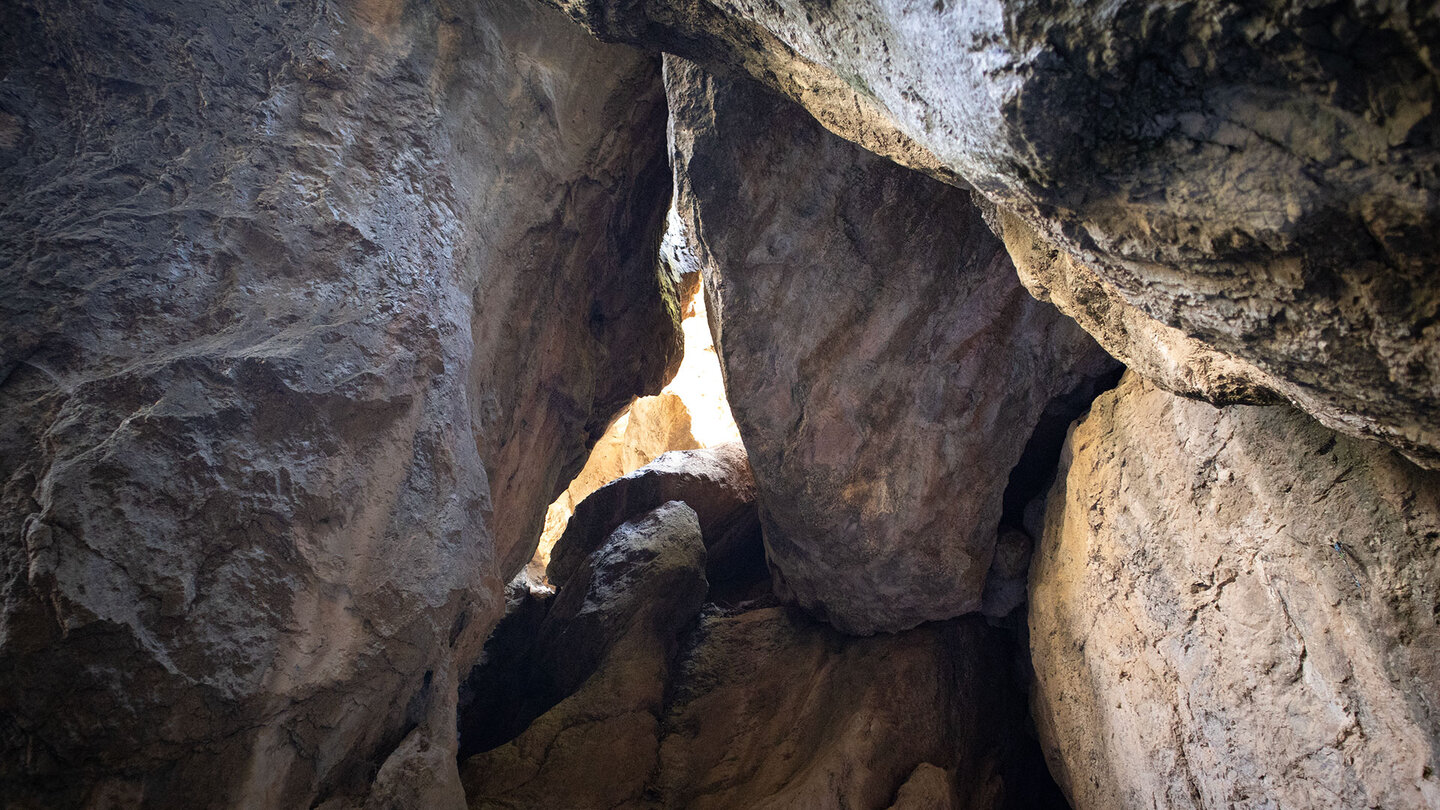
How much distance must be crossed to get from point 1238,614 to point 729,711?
2796 millimetres

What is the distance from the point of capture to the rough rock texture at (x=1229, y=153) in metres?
0.96

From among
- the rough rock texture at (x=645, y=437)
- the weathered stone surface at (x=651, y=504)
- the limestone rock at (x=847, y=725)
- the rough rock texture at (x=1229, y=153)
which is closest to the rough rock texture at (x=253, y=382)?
the limestone rock at (x=847, y=725)

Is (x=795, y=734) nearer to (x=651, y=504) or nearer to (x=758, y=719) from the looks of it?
(x=758, y=719)

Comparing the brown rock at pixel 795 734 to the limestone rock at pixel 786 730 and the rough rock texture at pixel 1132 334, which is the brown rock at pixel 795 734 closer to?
the limestone rock at pixel 786 730

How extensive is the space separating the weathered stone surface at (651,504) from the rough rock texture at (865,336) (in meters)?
2.10

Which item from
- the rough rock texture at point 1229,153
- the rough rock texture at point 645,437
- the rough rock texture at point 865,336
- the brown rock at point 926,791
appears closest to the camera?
the rough rock texture at point 1229,153

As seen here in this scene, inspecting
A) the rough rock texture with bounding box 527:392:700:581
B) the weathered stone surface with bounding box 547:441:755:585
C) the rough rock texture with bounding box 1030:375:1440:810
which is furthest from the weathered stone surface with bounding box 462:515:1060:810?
the rough rock texture with bounding box 527:392:700:581

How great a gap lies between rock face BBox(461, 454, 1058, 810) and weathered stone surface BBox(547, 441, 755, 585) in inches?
29.2

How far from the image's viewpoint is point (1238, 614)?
232 centimetres

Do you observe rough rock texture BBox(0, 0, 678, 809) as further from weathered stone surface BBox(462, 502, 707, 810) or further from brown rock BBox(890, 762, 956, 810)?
brown rock BBox(890, 762, 956, 810)

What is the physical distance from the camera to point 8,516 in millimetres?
1799

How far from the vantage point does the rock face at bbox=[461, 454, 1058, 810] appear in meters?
3.79

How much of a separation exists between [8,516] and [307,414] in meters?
0.69

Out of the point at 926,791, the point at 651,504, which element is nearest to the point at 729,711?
the point at 926,791
